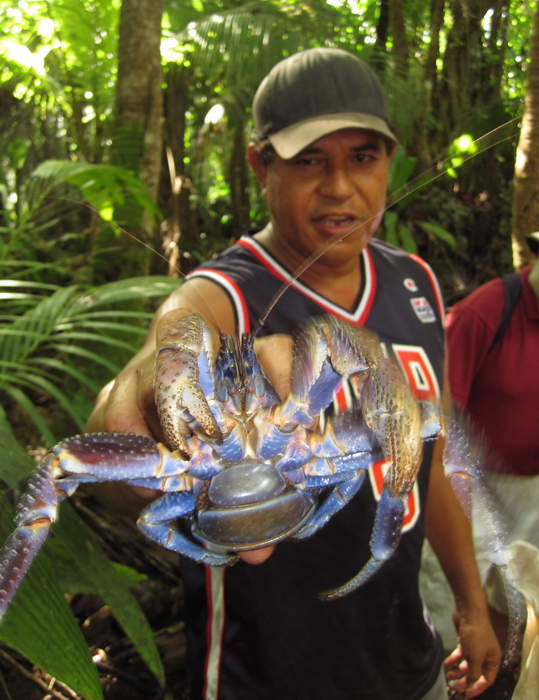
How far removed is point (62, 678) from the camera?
2.61 ft

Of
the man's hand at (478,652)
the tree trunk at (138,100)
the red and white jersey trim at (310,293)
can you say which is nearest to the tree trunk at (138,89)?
the tree trunk at (138,100)

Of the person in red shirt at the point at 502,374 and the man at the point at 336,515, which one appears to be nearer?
the man at the point at 336,515

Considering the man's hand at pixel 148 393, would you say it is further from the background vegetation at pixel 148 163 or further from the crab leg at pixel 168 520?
the background vegetation at pixel 148 163

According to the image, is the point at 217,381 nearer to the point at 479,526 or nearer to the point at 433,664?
the point at 479,526

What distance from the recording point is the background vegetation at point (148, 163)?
1639 millimetres

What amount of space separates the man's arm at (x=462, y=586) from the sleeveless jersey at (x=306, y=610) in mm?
123

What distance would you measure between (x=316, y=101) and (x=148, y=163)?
1520 millimetres

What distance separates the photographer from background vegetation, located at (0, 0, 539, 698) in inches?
64.5

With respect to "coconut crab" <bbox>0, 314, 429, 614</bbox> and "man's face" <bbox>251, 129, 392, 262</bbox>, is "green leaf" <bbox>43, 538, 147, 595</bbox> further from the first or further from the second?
"man's face" <bbox>251, 129, 392, 262</bbox>

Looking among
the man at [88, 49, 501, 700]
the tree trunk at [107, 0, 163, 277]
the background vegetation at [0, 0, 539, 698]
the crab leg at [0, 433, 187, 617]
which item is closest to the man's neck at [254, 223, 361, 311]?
the man at [88, 49, 501, 700]

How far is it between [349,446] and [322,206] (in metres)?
0.70

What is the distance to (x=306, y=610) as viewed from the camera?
125 cm

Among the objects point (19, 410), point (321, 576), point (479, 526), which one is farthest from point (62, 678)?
point (19, 410)

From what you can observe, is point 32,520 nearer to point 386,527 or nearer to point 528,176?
point 386,527
